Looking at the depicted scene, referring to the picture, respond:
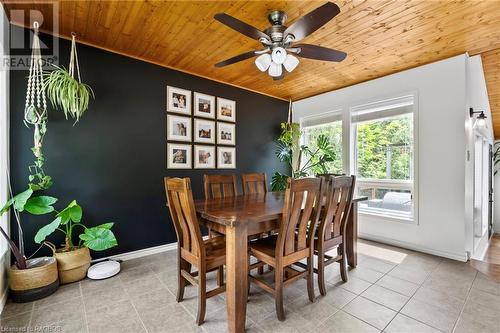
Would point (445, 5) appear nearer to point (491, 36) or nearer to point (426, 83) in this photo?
point (491, 36)

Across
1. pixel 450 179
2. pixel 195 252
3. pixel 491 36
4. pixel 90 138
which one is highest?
pixel 491 36

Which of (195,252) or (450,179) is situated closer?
(195,252)

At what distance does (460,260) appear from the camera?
9.48ft

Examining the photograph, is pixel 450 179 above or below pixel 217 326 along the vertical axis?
above

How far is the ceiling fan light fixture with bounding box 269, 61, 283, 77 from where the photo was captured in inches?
83.8

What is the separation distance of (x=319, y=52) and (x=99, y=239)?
280 centimetres

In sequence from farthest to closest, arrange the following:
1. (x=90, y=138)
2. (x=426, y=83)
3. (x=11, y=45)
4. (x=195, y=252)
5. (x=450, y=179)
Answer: (x=426, y=83) → (x=450, y=179) → (x=90, y=138) → (x=11, y=45) → (x=195, y=252)

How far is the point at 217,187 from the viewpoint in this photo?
2.87m

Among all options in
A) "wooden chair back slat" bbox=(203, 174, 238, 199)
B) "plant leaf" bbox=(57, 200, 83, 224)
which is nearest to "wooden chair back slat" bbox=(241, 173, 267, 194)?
"wooden chair back slat" bbox=(203, 174, 238, 199)

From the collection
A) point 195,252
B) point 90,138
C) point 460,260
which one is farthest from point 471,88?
point 90,138

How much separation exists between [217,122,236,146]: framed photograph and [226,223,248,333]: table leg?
8.10 feet

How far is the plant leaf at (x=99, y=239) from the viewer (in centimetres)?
223

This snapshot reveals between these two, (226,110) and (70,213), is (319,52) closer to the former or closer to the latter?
(226,110)

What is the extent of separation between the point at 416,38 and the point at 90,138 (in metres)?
4.01
